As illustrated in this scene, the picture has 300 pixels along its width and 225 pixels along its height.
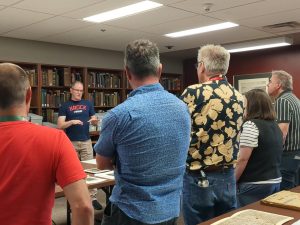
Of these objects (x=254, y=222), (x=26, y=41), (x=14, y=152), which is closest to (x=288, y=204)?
(x=254, y=222)

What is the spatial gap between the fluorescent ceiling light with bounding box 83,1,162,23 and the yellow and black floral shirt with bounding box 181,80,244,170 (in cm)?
232

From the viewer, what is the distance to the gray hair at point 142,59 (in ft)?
5.07

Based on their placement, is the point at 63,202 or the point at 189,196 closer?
the point at 189,196

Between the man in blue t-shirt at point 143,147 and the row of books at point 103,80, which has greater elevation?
the row of books at point 103,80

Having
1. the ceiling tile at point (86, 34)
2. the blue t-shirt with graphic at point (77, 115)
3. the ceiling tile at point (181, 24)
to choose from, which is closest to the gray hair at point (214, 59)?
the ceiling tile at point (181, 24)

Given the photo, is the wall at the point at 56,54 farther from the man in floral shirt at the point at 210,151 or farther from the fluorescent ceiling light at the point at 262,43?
the man in floral shirt at the point at 210,151

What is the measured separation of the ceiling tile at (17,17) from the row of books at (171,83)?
395 centimetres

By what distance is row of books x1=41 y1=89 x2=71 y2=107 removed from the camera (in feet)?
21.3

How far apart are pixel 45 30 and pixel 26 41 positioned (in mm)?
993

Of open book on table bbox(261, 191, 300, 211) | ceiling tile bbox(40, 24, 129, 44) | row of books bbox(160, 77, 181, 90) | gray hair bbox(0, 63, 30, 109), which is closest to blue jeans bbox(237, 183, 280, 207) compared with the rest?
open book on table bbox(261, 191, 300, 211)

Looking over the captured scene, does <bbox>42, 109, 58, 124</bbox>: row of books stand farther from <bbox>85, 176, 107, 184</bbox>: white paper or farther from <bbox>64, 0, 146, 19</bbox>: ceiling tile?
<bbox>85, 176, 107, 184</bbox>: white paper

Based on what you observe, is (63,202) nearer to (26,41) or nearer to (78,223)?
(26,41)

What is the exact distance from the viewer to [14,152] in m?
1.24

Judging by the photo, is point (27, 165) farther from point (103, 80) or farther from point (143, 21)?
point (103, 80)
